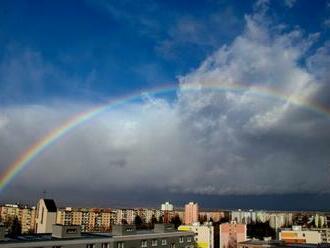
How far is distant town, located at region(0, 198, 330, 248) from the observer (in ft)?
84.7

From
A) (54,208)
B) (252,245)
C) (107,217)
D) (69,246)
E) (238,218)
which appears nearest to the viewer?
(69,246)

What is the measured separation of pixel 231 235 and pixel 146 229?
22599 millimetres

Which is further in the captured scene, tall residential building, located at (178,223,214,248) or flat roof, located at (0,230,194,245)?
tall residential building, located at (178,223,214,248)

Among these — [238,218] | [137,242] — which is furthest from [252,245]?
[238,218]

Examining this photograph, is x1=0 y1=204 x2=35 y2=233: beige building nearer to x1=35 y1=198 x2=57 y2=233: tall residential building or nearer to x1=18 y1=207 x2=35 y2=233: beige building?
x1=18 y1=207 x2=35 y2=233: beige building

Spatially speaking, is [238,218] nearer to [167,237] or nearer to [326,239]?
[326,239]

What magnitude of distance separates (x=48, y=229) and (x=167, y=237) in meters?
13.6

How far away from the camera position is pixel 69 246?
81.4 ft

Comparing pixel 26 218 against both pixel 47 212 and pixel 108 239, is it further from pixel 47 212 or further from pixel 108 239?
pixel 108 239

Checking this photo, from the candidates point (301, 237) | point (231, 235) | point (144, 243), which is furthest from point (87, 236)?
point (231, 235)

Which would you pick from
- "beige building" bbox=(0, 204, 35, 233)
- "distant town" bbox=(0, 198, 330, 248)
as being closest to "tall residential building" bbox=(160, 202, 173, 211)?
"distant town" bbox=(0, 198, 330, 248)

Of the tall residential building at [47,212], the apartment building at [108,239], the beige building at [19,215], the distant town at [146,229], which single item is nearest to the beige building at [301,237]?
the distant town at [146,229]

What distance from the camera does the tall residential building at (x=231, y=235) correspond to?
60.8 m

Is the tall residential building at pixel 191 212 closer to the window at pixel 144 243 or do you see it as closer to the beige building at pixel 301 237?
the beige building at pixel 301 237
